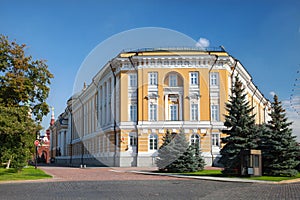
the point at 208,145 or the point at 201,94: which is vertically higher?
the point at 201,94

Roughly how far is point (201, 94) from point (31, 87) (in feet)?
66.4

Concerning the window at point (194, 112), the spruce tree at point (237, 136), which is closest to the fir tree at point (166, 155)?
the spruce tree at point (237, 136)

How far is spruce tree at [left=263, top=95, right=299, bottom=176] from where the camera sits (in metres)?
27.3

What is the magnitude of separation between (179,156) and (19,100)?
1300 cm

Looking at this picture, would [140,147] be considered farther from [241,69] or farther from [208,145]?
[241,69]

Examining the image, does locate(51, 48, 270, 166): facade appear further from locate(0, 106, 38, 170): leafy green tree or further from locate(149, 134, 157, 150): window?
locate(0, 106, 38, 170): leafy green tree

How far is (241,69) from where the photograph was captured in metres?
52.1

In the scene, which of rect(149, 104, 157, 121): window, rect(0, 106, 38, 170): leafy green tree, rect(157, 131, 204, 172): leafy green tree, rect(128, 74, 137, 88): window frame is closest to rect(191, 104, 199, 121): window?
rect(149, 104, 157, 121): window

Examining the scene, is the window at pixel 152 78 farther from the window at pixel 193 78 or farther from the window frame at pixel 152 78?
the window at pixel 193 78

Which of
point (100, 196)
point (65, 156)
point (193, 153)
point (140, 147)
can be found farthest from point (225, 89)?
point (65, 156)

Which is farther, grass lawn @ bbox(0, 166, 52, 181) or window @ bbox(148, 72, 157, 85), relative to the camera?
window @ bbox(148, 72, 157, 85)

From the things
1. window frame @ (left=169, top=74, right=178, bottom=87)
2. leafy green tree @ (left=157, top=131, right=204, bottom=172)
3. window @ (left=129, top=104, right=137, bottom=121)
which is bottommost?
leafy green tree @ (left=157, top=131, right=204, bottom=172)

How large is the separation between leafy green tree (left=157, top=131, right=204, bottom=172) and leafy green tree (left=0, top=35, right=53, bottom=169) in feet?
33.0

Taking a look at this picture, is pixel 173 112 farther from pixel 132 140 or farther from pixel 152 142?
pixel 132 140
